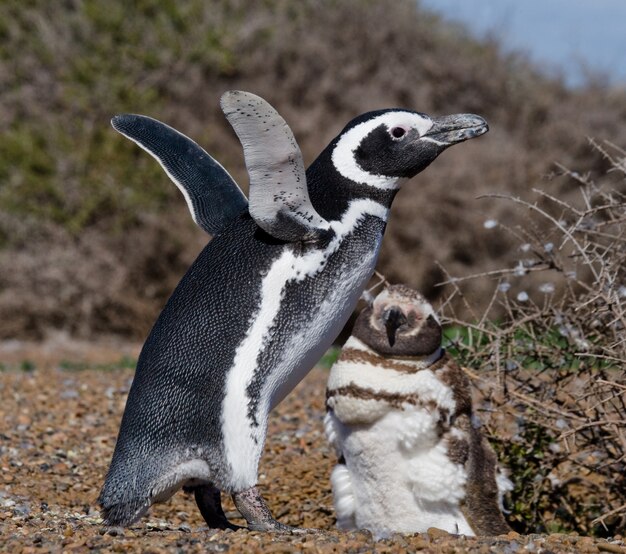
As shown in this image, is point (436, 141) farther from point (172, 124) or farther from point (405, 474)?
point (172, 124)

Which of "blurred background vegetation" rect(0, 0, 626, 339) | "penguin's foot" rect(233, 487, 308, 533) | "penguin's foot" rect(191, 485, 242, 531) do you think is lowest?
"blurred background vegetation" rect(0, 0, 626, 339)

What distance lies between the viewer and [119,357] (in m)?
9.88

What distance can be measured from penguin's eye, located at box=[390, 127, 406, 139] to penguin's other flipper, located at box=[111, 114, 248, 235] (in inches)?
23.3

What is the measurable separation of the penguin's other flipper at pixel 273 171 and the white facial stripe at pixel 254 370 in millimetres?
84

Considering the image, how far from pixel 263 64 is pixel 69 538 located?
10.6 m

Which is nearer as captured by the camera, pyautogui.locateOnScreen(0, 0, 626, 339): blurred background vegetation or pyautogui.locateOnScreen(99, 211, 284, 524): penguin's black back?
pyautogui.locateOnScreen(99, 211, 284, 524): penguin's black back

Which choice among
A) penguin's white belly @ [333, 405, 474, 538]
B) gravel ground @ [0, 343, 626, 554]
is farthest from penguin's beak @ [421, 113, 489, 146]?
gravel ground @ [0, 343, 626, 554]

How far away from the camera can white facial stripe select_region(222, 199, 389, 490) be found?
9.77 feet

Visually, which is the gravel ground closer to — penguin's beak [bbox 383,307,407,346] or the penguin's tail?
the penguin's tail

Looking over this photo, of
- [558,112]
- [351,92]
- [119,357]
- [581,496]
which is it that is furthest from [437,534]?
[558,112]

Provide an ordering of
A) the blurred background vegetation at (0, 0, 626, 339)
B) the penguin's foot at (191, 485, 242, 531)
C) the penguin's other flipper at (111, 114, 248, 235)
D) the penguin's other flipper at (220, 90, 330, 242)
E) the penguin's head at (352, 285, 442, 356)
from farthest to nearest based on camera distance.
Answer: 1. the blurred background vegetation at (0, 0, 626, 339)
2. the penguin's other flipper at (111, 114, 248, 235)
3. the penguin's head at (352, 285, 442, 356)
4. the penguin's foot at (191, 485, 242, 531)
5. the penguin's other flipper at (220, 90, 330, 242)

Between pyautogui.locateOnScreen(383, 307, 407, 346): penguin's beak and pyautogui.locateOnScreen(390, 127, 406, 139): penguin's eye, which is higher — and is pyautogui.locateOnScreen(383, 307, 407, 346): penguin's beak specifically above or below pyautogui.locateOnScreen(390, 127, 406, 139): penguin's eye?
below

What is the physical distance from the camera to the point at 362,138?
10.7 ft

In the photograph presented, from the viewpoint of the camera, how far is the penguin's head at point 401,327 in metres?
3.33
